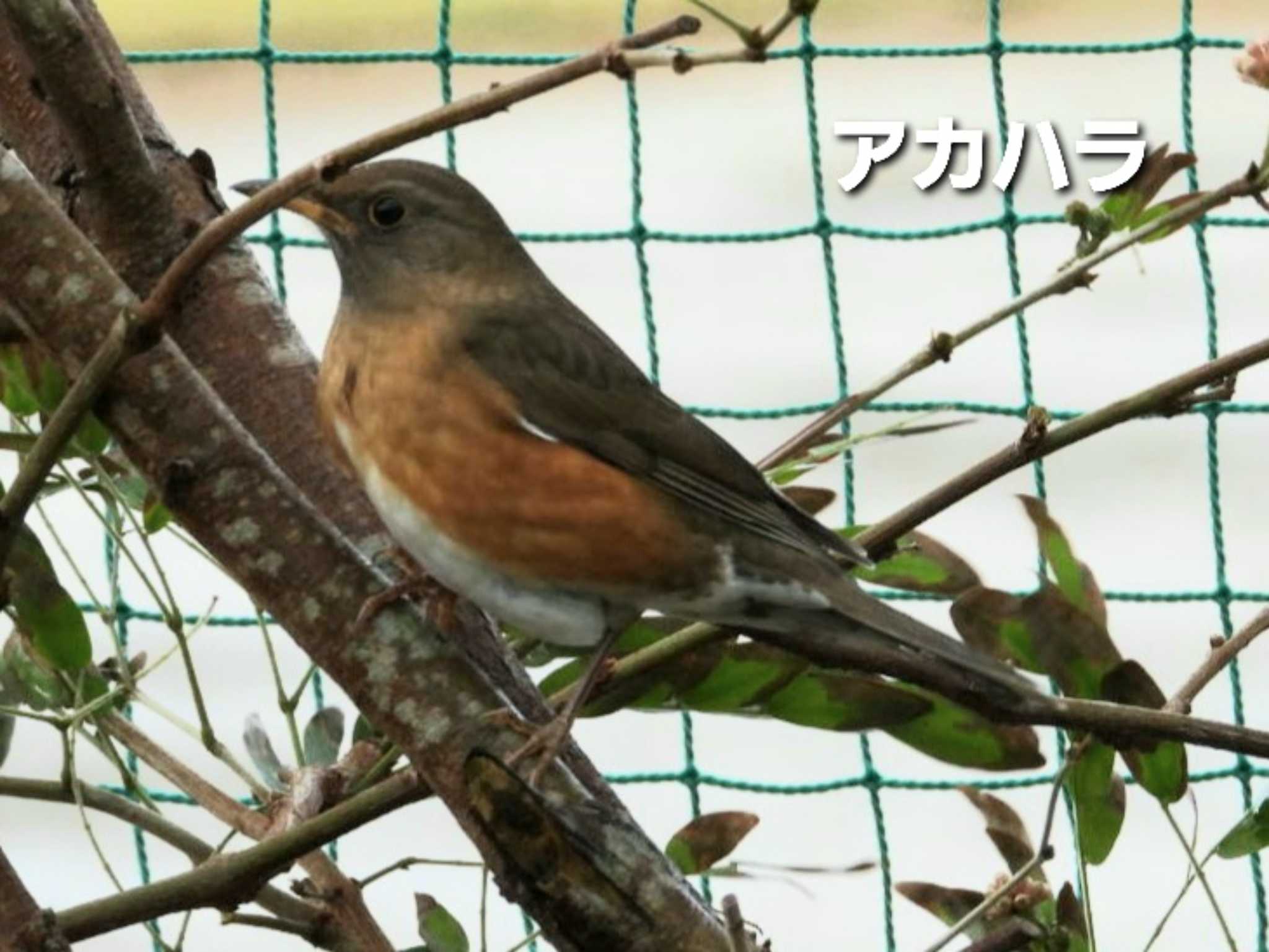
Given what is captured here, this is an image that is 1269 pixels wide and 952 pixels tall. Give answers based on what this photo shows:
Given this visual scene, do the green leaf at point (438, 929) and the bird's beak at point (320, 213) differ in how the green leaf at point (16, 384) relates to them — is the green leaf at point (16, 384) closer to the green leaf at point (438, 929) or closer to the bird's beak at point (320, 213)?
the bird's beak at point (320, 213)

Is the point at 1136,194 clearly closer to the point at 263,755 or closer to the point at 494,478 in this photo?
the point at 494,478

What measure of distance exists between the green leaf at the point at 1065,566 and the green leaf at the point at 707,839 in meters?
0.25

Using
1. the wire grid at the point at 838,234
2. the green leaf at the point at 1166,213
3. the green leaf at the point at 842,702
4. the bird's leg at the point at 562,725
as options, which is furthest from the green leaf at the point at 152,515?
the wire grid at the point at 838,234

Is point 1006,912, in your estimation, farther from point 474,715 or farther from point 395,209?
point 395,209

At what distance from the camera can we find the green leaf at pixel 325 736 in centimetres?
182

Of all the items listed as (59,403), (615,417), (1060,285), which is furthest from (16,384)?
(1060,285)

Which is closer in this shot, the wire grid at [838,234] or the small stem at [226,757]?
the small stem at [226,757]

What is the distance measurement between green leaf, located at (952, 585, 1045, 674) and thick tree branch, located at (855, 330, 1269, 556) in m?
0.06

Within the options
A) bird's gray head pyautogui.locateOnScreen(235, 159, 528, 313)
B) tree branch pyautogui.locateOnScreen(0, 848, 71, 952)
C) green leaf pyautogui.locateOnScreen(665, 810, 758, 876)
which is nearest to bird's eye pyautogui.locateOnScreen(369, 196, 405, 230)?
bird's gray head pyautogui.locateOnScreen(235, 159, 528, 313)

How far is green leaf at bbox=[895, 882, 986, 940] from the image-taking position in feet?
5.66

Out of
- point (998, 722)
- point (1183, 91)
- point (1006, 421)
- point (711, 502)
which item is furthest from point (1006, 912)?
point (1006, 421)

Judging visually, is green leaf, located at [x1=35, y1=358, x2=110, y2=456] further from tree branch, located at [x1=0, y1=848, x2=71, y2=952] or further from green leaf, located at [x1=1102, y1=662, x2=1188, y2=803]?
green leaf, located at [x1=1102, y1=662, x2=1188, y2=803]

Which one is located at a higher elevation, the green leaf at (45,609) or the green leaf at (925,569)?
the green leaf at (925,569)

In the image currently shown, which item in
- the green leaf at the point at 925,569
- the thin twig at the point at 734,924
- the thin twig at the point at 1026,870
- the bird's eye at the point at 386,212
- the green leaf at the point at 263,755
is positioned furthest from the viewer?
the bird's eye at the point at 386,212
